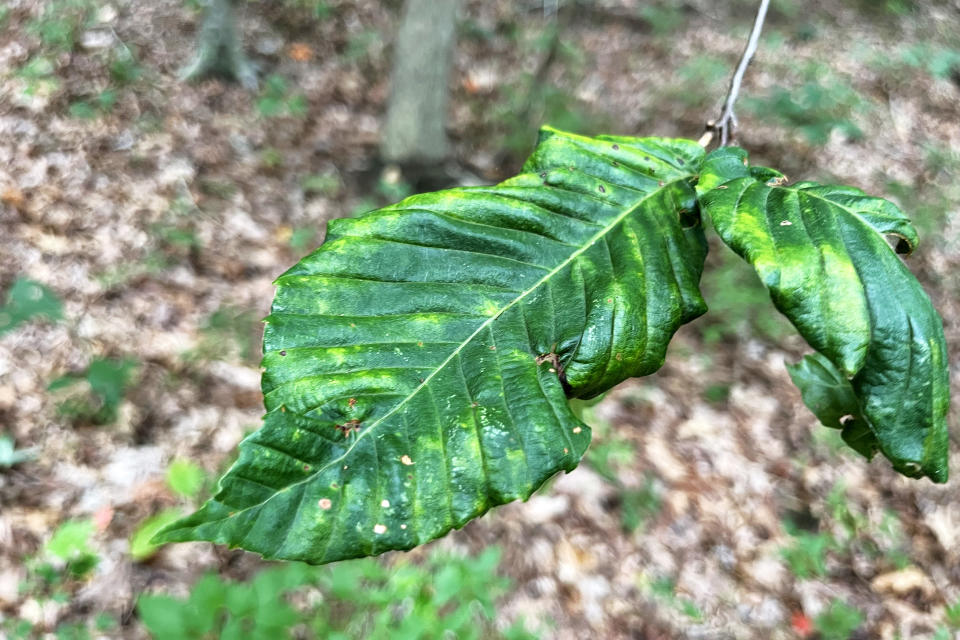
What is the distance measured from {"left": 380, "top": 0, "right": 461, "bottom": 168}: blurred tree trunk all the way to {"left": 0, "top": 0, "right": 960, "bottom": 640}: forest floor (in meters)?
0.22

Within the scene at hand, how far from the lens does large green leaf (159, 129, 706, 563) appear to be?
2.02 feet

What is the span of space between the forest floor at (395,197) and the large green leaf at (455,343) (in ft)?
5.95

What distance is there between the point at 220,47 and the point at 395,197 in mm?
1629

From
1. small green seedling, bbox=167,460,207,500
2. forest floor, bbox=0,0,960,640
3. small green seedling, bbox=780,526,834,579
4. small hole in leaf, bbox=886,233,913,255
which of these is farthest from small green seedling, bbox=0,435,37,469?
small green seedling, bbox=780,526,834,579

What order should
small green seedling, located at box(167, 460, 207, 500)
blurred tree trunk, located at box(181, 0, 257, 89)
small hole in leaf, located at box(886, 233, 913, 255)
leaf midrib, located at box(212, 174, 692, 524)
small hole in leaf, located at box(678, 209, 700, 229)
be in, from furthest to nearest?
blurred tree trunk, located at box(181, 0, 257, 89), small green seedling, located at box(167, 460, 207, 500), small hole in leaf, located at box(678, 209, 700, 229), small hole in leaf, located at box(886, 233, 913, 255), leaf midrib, located at box(212, 174, 692, 524)

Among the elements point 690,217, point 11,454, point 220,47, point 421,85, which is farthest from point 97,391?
point 220,47

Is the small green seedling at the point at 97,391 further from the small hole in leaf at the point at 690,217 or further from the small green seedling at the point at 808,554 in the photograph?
the small green seedling at the point at 808,554

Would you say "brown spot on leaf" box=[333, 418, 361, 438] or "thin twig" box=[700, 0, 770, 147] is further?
"thin twig" box=[700, 0, 770, 147]

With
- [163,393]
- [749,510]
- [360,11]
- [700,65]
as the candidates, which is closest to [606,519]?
[749,510]

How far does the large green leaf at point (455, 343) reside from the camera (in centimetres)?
62

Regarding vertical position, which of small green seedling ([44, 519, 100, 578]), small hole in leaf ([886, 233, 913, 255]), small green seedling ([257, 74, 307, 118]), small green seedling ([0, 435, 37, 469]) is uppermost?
small hole in leaf ([886, 233, 913, 255])

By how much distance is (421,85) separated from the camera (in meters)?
3.93

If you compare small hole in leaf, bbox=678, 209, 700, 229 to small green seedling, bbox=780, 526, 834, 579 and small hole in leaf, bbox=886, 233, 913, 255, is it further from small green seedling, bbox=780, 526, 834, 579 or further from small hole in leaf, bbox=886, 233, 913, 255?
small green seedling, bbox=780, 526, 834, 579

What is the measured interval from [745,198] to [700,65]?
4.51 metres
